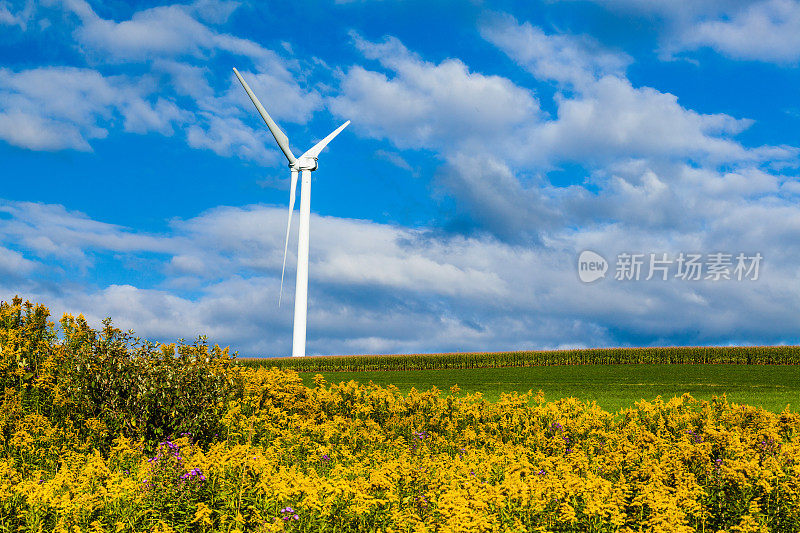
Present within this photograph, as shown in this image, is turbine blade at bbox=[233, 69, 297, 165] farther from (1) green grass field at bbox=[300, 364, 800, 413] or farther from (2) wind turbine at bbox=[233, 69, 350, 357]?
(1) green grass field at bbox=[300, 364, 800, 413]

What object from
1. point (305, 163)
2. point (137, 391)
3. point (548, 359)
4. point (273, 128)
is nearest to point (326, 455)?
point (137, 391)

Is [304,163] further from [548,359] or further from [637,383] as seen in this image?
[548,359]

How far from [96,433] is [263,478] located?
6.18 metres

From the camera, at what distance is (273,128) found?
41125 millimetres

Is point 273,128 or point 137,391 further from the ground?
point 273,128

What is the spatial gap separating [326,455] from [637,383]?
2915cm

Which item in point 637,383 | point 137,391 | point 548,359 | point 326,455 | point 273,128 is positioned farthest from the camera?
point 548,359

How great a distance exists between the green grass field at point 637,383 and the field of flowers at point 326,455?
32.6 feet

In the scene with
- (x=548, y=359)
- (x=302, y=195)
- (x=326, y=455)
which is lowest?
(x=326, y=455)

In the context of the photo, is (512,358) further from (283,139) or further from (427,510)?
(427,510)

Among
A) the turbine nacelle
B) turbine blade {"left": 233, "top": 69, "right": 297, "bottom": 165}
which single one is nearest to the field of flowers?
turbine blade {"left": 233, "top": 69, "right": 297, "bottom": 165}

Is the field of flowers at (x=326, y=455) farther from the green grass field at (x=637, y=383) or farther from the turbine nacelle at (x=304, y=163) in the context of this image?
A: the turbine nacelle at (x=304, y=163)

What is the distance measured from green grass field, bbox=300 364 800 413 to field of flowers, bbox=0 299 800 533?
9933 mm

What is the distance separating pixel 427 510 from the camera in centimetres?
662
